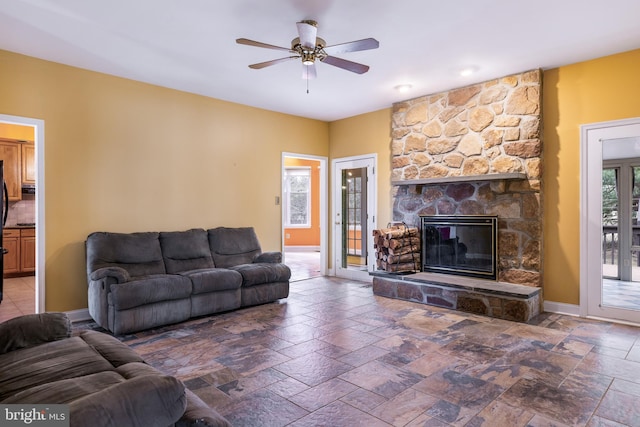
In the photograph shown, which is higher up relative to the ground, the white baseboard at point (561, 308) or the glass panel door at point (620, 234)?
the glass panel door at point (620, 234)

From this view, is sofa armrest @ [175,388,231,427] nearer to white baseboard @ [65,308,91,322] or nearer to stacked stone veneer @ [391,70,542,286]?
white baseboard @ [65,308,91,322]

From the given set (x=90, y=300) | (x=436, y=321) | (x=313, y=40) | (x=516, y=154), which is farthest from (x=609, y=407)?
(x=90, y=300)

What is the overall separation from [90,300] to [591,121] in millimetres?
5792

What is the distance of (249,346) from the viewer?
3285 mm

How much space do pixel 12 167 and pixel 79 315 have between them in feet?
14.2

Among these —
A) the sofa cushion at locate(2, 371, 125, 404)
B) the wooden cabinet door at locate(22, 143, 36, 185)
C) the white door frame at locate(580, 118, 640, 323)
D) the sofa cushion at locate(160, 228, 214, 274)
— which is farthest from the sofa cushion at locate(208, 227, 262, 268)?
the wooden cabinet door at locate(22, 143, 36, 185)

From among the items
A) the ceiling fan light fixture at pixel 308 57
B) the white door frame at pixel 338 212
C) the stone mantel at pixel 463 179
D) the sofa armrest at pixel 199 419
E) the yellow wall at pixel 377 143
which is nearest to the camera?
the sofa armrest at pixel 199 419

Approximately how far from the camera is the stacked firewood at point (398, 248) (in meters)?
5.17

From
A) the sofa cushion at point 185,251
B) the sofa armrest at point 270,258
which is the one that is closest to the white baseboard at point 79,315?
the sofa cushion at point 185,251

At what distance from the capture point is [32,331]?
82.5 inches

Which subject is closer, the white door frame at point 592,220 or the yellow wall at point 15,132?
the white door frame at point 592,220

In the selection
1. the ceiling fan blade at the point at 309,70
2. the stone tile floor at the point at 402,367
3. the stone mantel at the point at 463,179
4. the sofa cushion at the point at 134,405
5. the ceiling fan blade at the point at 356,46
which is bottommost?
the stone tile floor at the point at 402,367

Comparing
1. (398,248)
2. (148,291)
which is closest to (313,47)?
(148,291)

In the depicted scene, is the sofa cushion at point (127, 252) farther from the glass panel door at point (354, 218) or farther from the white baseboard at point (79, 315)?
the glass panel door at point (354, 218)
